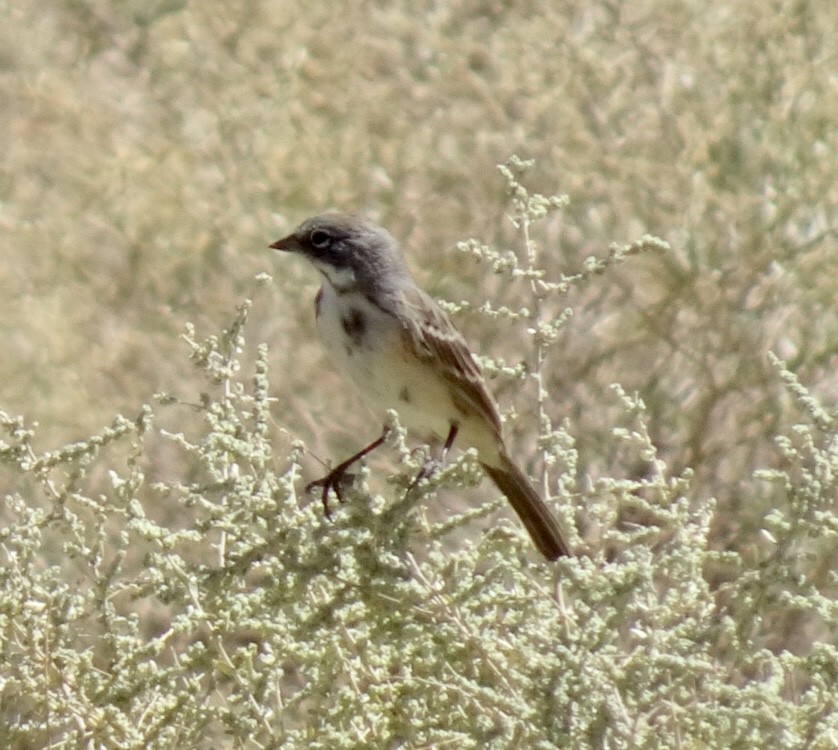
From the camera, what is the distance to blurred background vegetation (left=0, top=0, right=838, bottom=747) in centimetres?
720

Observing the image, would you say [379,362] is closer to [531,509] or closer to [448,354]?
[448,354]

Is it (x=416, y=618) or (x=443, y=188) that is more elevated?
(x=443, y=188)

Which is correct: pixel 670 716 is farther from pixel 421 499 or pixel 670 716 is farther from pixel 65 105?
pixel 65 105

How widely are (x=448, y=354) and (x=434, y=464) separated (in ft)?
1.94

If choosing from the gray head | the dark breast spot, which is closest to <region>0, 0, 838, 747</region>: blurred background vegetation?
the gray head

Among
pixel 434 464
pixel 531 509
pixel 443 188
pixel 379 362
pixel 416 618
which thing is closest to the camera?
pixel 416 618

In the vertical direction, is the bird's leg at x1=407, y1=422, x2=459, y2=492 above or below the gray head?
below

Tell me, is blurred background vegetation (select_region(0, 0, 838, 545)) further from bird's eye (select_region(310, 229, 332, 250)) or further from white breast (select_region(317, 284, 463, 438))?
bird's eye (select_region(310, 229, 332, 250))

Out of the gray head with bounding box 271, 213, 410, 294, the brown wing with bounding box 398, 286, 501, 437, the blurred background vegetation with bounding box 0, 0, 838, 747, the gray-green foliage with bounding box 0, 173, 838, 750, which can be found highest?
the blurred background vegetation with bounding box 0, 0, 838, 747

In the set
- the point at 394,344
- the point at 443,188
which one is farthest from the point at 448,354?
the point at 443,188

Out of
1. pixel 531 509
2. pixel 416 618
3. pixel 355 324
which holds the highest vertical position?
pixel 355 324

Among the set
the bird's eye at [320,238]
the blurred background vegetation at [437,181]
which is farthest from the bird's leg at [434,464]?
the blurred background vegetation at [437,181]

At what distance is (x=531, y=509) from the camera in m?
4.58

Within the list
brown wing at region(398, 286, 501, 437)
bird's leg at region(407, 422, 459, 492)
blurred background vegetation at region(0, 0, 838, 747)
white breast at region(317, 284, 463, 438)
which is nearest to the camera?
bird's leg at region(407, 422, 459, 492)
